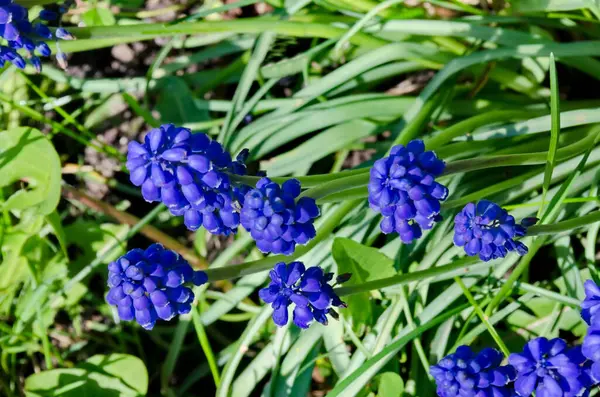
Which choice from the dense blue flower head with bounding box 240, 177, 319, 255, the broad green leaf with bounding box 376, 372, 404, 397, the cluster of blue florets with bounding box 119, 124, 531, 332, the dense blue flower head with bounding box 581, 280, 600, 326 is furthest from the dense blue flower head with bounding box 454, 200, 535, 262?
the broad green leaf with bounding box 376, 372, 404, 397

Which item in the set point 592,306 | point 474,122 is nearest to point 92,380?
point 474,122

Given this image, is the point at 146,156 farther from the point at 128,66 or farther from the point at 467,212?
the point at 128,66

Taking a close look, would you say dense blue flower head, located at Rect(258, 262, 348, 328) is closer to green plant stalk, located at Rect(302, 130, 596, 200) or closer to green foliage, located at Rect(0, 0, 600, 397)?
green plant stalk, located at Rect(302, 130, 596, 200)

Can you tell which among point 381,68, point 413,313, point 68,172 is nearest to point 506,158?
point 413,313

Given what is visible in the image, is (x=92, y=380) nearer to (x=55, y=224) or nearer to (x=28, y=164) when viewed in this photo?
(x=55, y=224)

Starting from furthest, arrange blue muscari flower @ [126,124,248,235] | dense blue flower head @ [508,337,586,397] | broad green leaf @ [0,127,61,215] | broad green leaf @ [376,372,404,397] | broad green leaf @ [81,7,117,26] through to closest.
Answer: broad green leaf @ [81,7,117,26]
broad green leaf @ [0,127,61,215]
broad green leaf @ [376,372,404,397]
dense blue flower head @ [508,337,586,397]
blue muscari flower @ [126,124,248,235]

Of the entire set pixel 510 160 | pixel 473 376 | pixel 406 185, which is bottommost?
pixel 473 376
